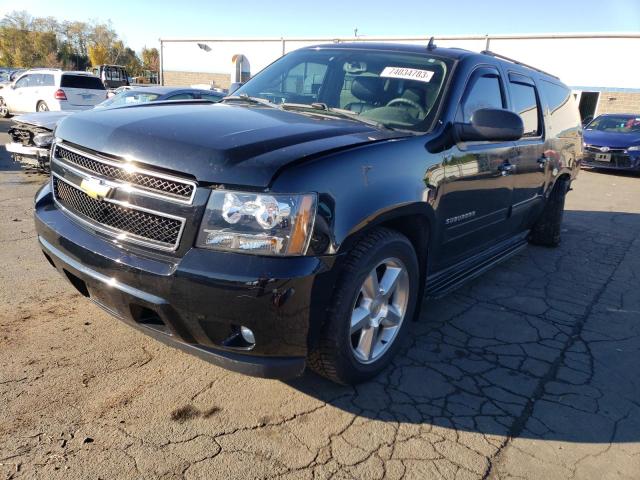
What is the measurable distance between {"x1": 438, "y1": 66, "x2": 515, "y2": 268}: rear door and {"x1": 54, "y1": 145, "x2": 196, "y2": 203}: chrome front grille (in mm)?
1652

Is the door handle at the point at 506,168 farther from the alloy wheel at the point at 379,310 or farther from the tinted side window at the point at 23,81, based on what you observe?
the tinted side window at the point at 23,81

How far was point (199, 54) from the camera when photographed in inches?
1526

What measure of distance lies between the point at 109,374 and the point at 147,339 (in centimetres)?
42

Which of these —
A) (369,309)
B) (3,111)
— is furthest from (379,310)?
(3,111)

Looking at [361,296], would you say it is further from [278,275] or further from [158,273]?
[158,273]

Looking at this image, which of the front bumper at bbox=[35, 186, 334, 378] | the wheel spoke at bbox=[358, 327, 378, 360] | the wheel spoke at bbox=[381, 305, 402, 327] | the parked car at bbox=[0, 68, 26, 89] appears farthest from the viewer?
the parked car at bbox=[0, 68, 26, 89]

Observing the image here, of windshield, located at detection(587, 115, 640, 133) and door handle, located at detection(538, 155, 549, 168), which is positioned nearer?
door handle, located at detection(538, 155, 549, 168)

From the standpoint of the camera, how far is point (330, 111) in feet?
11.2

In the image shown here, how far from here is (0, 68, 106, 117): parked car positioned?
49.9 ft

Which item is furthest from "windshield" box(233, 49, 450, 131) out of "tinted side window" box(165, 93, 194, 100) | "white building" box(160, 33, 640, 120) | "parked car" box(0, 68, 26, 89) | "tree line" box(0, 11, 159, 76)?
"tree line" box(0, 11, 159, 76)

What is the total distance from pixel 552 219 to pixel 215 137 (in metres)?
4.92

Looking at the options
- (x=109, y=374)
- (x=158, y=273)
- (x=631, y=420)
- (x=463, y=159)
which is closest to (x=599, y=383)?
Answer: (x=631, y=420)

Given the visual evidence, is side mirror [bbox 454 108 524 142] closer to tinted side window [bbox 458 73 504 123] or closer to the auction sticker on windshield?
tinted side window [bbox 458 73 504 123]

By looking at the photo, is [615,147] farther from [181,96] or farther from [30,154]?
[30,154]
